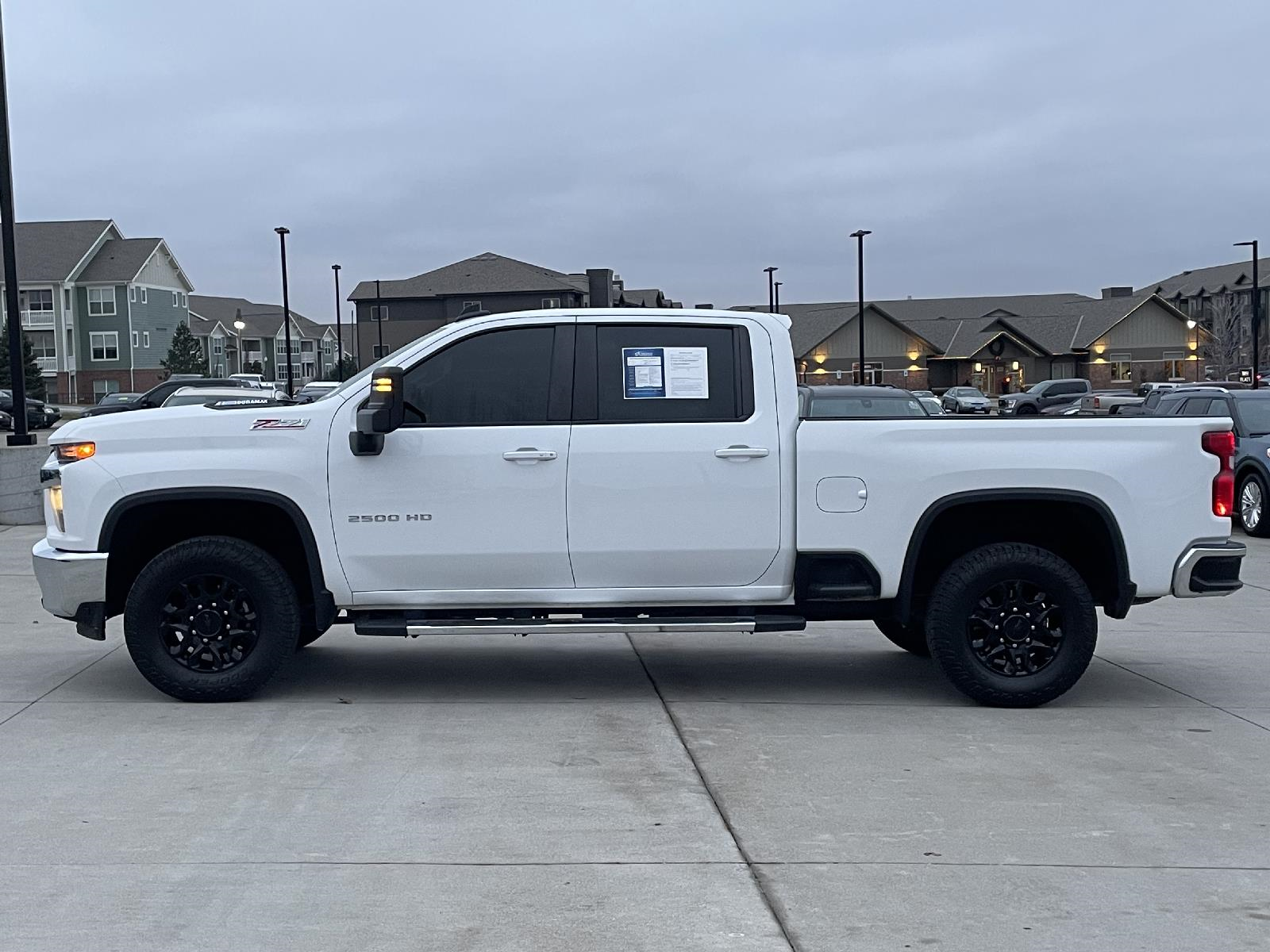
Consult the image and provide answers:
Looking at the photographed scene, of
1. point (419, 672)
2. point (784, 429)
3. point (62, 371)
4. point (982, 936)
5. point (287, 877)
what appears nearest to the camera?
point (982, 936)

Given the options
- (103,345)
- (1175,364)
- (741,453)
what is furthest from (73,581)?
(1175,364)

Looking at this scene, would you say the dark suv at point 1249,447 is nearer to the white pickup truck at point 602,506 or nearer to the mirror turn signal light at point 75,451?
the white pickup truck at point 602,506

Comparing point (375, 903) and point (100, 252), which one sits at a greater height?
point (100, 252)

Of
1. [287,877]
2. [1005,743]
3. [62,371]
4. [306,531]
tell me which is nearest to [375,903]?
[287,877]

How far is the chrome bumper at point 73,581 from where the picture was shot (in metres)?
7.26

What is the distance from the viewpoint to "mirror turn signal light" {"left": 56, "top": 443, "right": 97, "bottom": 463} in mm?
7305

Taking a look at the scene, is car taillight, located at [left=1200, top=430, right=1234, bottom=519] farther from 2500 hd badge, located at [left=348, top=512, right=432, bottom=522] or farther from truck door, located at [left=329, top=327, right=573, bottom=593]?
2500 hd badge, located at [left=348, top=512, right=432, bottom=522]

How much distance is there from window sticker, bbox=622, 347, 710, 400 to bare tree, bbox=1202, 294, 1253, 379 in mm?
83274

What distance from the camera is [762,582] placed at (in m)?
7.37

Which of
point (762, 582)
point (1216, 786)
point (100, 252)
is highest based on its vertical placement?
point (100, 252)

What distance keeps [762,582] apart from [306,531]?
2.36 m

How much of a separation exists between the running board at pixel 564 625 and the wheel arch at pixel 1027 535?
83cm

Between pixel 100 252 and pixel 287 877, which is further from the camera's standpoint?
pixel 100 252

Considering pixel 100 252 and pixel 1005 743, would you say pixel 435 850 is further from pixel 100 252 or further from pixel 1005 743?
pixel 100 252
